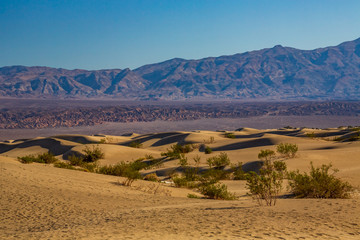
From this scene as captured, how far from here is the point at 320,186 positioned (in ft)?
33.4

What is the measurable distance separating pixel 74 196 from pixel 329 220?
668 cm

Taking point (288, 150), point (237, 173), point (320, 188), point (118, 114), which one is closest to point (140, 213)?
point (320, 188)

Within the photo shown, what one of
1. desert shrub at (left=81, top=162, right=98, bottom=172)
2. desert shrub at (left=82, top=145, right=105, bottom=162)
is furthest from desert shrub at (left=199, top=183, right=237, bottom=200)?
desert shrub at (left=82, top=145, right=105, bottom=162)

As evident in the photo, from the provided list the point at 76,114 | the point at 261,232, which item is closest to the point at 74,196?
the point at 261,232

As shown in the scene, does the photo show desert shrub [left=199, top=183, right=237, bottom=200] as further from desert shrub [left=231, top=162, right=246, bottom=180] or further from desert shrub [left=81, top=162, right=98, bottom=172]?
desert shrub [left=81, top=162, right=98, bottom=172]

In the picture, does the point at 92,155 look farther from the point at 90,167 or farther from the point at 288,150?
the point at 288,150

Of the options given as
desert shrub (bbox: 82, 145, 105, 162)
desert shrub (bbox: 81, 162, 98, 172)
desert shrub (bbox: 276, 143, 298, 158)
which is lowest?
desert shrub (bbox: 82, 145, 105, 162)

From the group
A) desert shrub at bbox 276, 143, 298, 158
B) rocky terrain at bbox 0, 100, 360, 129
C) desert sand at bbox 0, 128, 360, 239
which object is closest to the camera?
desert sand at bbox 0, 128, 360, 239

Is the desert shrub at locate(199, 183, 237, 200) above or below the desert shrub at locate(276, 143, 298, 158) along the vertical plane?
below

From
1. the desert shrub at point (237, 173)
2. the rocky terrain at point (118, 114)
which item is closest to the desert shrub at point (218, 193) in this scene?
the desert shrub at point (237, 173)

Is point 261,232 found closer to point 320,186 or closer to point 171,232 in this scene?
point 171,232

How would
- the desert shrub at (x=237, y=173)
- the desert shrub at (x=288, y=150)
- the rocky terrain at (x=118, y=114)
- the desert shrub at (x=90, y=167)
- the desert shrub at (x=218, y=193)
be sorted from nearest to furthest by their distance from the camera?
the desert shrub at (x=218, y=193), the desert shrub at (x=237, y=173), the desert shrub at (x=90, y=167), the desert shrub at (x=288, y=150), the rocky terrain at (x=118, y=114)

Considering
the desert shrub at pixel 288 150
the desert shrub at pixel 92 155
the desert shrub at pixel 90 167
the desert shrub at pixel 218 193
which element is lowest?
the desert shrub at pixel 92 155

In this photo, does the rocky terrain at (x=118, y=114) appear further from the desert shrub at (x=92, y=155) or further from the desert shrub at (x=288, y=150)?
the desert shrub at (x=288, y=150)
